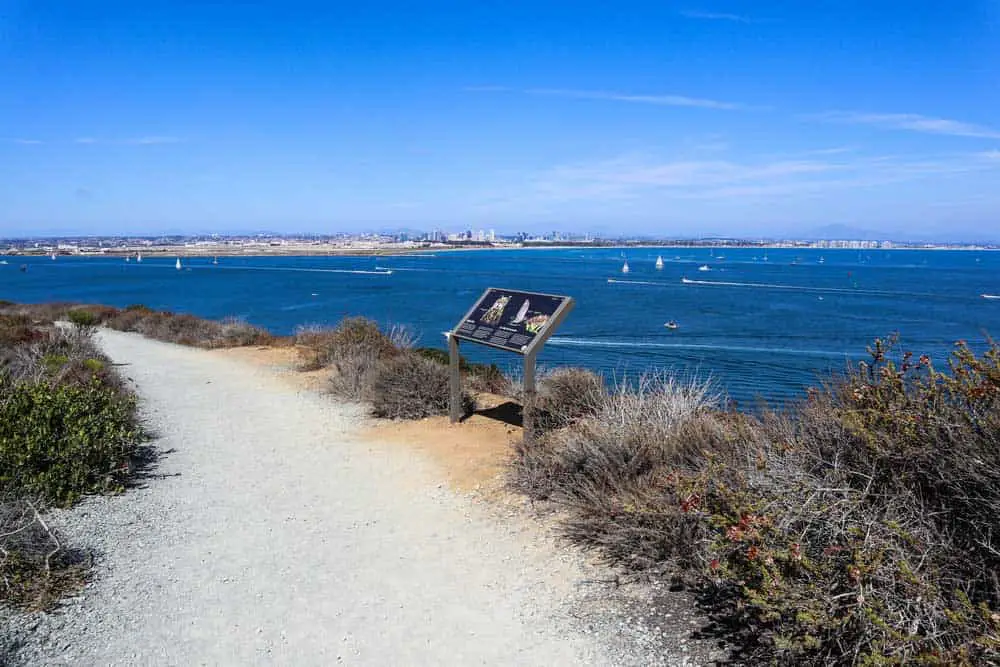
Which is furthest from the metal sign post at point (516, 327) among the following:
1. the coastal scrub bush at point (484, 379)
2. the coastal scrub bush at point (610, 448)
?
the coastal scrub bush at point (484, 379)

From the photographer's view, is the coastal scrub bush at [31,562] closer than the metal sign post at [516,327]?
Yes

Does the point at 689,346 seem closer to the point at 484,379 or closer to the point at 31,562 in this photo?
the point at 484,379

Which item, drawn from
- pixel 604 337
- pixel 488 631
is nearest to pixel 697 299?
pixel 604 337

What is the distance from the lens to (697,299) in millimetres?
59719

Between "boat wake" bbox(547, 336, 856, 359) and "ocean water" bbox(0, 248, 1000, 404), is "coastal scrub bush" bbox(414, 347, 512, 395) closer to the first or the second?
"ocean water" bbox(0, 248, 1000, 404)

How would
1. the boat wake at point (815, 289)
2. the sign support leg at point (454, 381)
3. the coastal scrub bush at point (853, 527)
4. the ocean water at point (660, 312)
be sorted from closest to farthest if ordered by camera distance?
the coastal scrub bush at point (853, 527)
the sign support leg at point (454, 381)
the ocean water at point (660, 312)
the boat wake at point (815, 289)

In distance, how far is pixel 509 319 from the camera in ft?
29.4

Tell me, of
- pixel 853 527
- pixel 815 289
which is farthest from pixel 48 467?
pixel 815 289

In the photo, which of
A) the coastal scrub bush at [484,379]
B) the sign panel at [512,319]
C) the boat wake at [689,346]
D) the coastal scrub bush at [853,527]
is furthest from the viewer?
the boat wake at [689,346]

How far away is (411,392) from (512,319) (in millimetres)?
2141

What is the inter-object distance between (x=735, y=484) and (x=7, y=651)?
14.4 ft

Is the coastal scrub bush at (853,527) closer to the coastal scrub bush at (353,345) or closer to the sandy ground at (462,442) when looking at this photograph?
the sandy ground at (462,442)

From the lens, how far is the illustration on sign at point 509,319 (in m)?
8.46

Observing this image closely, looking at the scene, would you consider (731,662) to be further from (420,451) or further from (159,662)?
(420,451)
